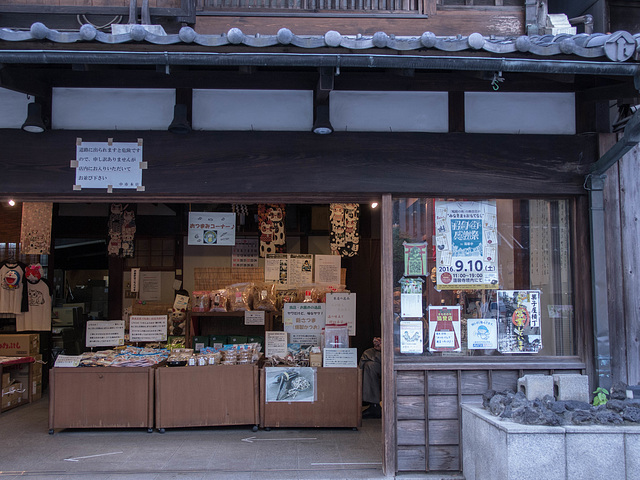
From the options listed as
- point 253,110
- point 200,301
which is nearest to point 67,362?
point 200,301

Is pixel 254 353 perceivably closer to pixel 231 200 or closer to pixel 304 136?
pixel 231 200

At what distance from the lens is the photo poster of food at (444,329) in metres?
6.05

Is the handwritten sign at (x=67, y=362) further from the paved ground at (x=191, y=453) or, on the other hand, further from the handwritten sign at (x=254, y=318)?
the handwritten sign at (x=254, y=318)

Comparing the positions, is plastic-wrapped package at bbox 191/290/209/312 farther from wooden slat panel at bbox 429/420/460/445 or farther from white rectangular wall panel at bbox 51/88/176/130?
wooden slat panel at bbox 429/420/460/445

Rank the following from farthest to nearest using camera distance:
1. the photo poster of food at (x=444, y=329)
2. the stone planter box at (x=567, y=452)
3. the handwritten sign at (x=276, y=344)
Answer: the handwritten sign at (x=276, y=344), the photo poster of food at (x=444, y=329), the stone planter box at (x=567, y=452)

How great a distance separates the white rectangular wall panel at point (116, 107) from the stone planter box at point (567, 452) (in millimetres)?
4851

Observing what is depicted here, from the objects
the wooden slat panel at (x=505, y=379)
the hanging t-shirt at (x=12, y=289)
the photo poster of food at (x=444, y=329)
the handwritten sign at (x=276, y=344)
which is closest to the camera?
the wooden slat panel at (x=505, y=379)

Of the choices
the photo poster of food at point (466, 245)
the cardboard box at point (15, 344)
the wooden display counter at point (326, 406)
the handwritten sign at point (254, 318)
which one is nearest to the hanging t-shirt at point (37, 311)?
the cardboard box at point (15, 344)

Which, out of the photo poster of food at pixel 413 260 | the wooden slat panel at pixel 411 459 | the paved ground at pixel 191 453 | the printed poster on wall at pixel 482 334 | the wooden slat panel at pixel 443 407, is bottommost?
the paved ground at pixel 191 453

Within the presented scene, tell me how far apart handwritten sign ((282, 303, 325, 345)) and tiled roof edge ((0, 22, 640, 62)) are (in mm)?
5352

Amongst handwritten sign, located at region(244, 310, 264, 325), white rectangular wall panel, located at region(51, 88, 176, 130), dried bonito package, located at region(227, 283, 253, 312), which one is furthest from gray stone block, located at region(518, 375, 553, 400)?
dried bonito package, located at region(227, 283, 253, 312)

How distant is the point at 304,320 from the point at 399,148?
4.08m

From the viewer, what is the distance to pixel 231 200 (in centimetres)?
607

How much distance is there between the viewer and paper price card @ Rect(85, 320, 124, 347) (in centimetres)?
886
